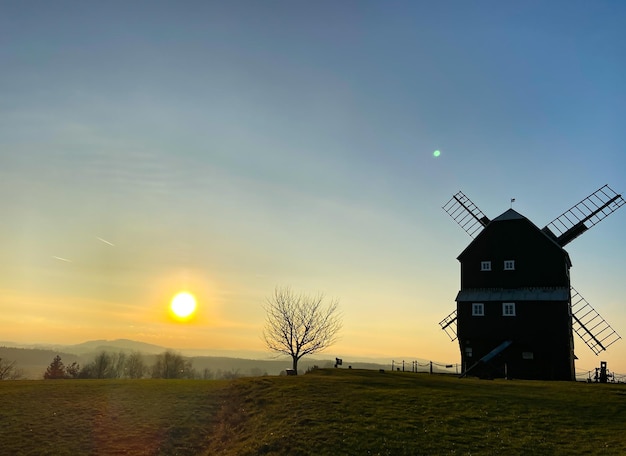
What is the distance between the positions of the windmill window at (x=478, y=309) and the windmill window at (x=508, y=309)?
213 centimetres

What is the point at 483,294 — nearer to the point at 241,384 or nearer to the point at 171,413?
the point at 241,384

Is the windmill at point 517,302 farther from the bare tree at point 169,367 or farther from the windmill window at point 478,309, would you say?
the bare tree at point 169,367

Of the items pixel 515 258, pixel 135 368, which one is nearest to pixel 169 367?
pixel 135 368

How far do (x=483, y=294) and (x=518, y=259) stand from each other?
520 cm

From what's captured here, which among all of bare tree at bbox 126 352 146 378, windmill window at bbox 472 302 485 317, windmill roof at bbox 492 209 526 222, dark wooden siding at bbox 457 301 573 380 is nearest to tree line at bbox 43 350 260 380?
bare tree at bbox 126 352 146 378

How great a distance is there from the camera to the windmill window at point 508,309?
167 ft

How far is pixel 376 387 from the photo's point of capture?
35.5m

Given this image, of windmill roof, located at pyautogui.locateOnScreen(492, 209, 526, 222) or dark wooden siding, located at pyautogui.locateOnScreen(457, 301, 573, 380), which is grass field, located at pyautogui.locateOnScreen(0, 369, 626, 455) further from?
windmill roof, located at pyautogui.locateOnScreen(492, 209, 526, 222)

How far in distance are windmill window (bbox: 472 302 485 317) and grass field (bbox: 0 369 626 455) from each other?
51.7 feet

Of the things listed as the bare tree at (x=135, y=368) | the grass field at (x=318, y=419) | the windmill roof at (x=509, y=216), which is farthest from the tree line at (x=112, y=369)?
the windmill roof at (x=509, y=216)

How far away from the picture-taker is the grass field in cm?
2264

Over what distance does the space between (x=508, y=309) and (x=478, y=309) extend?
9.97 ft

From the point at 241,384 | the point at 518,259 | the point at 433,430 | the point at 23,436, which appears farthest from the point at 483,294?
the point at 23,436

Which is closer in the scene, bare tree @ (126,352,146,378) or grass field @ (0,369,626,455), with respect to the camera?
grass field @ (0,369,626,455)
